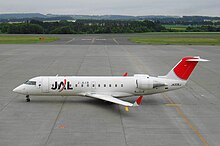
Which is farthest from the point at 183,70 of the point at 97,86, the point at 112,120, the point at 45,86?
the point at 45,86

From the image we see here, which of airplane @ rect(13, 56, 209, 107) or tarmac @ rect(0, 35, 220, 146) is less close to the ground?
airplane @ rect(13, 56, 209, 107)

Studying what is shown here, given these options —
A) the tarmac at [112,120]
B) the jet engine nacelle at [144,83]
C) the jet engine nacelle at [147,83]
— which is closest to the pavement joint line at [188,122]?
the tarmac at [112,120]

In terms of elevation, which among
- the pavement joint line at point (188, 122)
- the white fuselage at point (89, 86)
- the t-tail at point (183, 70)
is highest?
the t-tail at point (183, 70)

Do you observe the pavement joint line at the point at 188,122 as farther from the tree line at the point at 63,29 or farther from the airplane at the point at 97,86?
the tree line at the point at 63,29

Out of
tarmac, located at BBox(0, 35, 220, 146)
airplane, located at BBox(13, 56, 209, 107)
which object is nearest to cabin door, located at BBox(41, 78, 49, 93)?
airplane, located at BBox(13, 56, 209, 107)

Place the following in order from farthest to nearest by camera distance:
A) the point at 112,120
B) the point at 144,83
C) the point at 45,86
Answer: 1. the point at 45,86
2. the point at 144,83
3. the point at 112,120

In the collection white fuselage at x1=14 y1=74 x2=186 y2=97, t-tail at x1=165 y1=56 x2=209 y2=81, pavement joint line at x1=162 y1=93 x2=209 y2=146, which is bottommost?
pavement joint line at x1=162 y1=93 x2=209 y2=146

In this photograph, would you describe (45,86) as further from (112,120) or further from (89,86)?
(112,120)

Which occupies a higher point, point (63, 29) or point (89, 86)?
point (89, 86)

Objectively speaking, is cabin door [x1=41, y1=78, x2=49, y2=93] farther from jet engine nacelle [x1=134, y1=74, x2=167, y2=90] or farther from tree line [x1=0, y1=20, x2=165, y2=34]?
tree line [x1=0, y1=20, x2=165, y2=34]

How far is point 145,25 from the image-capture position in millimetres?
172375

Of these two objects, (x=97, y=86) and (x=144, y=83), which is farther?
(x=97, y=86)

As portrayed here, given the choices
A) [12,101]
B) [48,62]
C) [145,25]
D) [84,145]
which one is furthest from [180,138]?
[145,25]

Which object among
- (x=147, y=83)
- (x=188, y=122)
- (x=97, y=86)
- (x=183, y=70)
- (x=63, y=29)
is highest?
(x=183, y=70)
